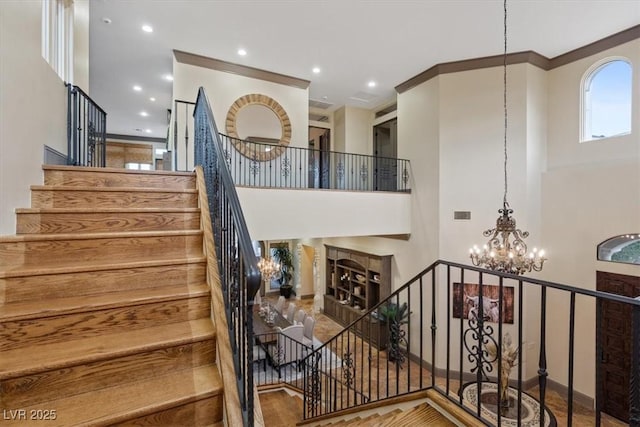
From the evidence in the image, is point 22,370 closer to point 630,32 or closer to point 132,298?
point 132,298

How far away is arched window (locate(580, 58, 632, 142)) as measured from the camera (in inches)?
189

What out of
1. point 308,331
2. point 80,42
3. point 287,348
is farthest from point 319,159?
point 80,42

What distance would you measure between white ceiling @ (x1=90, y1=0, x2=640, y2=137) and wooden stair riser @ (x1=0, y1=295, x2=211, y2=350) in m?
4.44

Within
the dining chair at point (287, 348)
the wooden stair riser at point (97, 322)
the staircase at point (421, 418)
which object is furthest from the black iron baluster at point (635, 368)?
the dining chair at point (287, 348)

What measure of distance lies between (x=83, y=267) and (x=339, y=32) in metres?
5.01

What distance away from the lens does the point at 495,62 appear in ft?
18.5

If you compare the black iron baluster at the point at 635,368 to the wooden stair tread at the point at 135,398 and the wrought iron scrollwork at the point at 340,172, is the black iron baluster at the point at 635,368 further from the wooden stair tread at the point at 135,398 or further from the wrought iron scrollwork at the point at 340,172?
the wrought iron scrollwork at the point at 340,172

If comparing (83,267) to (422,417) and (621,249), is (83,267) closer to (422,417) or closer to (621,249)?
(422,417)

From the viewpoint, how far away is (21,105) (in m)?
2.18

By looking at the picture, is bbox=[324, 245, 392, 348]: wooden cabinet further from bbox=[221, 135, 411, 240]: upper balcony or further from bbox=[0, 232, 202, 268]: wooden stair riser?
bbox=[0, 232, 202, 268]: wooden stair riser

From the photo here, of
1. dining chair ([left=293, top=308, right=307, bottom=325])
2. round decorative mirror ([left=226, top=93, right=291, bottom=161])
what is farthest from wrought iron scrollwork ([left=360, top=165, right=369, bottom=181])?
dining chair ([left=293, top=308, right=307, bottom=325])

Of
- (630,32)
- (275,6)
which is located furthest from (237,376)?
(630,32)

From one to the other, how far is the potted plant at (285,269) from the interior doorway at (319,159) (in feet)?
14.1

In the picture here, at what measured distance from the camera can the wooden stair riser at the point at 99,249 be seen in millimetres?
1864
